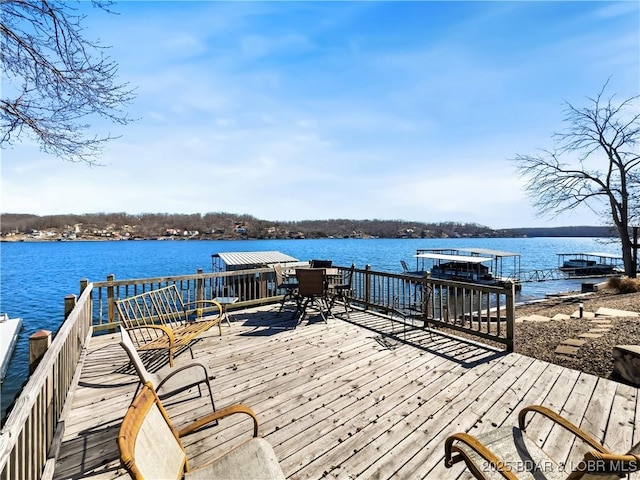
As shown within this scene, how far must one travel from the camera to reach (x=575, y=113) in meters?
16.7

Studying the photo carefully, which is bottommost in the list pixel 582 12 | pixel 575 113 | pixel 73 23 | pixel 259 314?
pixel 259 314

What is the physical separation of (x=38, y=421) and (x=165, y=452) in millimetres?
1227

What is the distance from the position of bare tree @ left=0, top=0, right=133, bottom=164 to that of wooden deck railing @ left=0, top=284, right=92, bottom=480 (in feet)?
9.29

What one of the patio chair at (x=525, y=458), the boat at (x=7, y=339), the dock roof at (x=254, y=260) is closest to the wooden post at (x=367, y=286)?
the patio chair at (x=525, y=458)

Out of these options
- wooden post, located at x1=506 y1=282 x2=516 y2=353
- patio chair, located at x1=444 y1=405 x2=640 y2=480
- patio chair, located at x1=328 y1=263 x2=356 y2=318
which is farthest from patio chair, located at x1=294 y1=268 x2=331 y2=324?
patio chair, located at x1=444 y1=405 x2=640 y2=480

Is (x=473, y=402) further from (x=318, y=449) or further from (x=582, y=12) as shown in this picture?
(x=582, y=12)

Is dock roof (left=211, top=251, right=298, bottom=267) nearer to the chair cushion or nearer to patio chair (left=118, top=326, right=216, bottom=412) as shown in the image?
patio chair (left=118, top=326, right=216, bottom=412)

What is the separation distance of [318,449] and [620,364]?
4.36 meters

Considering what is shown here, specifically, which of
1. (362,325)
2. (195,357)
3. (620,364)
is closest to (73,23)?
(195,357)

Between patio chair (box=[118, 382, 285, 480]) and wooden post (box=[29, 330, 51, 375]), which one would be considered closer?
patio chair (box=[118, 382, 285, 480])

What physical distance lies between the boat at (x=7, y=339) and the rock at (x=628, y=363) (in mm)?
13096

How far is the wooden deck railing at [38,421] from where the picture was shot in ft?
4.46

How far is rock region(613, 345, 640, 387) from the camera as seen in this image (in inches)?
151

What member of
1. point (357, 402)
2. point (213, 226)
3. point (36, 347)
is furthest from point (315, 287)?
point (213, 226)
